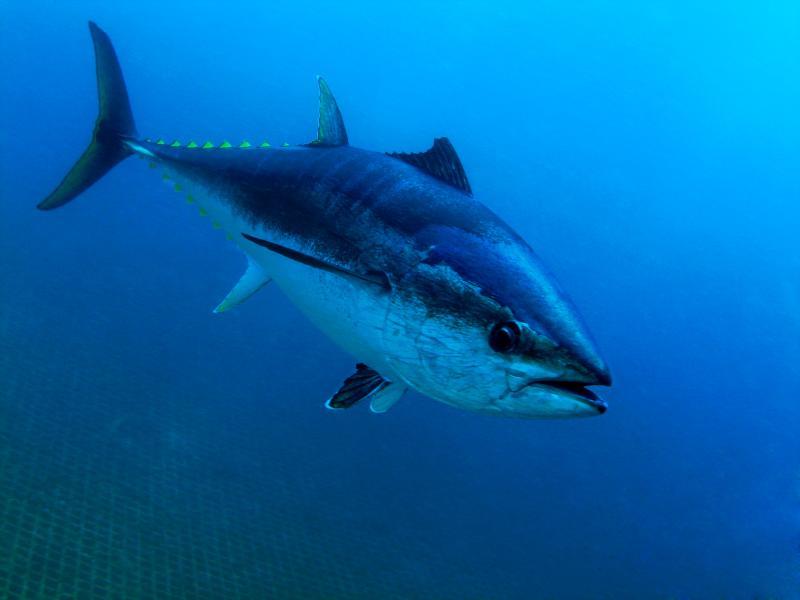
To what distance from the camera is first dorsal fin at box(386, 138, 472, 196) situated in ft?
6.68

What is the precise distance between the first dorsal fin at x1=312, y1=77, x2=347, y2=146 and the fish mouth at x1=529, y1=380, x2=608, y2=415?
156 cm

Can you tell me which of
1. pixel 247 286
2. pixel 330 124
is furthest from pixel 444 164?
pixel 247 286

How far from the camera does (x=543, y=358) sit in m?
1.40

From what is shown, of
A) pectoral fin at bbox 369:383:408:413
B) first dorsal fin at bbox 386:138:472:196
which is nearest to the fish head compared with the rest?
pectoral fin at bbox 369:383:408:413

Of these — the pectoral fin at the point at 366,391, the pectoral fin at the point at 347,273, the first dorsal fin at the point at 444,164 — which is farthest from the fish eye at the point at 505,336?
the first dorsal fin at the point at 444,164

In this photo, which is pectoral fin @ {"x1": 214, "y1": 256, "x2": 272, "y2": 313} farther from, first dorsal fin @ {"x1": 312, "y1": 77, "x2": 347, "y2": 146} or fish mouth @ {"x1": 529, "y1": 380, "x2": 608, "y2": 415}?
fish mouth @ {"x1": 529, "y1": 380, "x2": 608, "y2": 415}

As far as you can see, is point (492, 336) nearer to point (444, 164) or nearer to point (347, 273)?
point (347, 273)

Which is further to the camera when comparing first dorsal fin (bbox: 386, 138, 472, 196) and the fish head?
first dorsal fin (bbox: 386, 138, 472, 196)

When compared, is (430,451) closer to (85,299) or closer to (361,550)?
(361,550)

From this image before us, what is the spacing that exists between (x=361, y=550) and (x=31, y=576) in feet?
9.15

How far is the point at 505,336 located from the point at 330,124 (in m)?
1.53

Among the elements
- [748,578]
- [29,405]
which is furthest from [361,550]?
[748,578]

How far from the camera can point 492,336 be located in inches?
57.6

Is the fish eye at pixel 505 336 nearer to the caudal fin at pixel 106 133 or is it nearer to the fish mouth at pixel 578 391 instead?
the fish mouth at pixel 578 391
